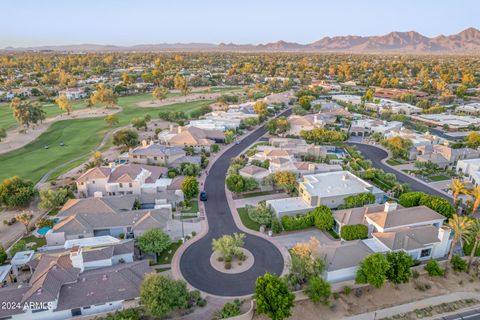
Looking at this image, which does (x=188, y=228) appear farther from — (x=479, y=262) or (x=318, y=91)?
(x=318, y=91)

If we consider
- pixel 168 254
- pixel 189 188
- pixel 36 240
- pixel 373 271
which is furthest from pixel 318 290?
pixel 36 240

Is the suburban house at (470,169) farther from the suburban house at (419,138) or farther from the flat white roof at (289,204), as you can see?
the flat white roof at (289,204)

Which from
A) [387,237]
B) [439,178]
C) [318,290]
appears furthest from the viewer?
[439,178]

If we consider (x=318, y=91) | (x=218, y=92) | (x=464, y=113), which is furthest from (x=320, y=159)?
(x=218, y=92)

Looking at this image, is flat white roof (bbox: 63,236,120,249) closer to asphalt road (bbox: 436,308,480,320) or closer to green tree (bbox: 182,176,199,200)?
green tree (bbox: 182,176,199,200)

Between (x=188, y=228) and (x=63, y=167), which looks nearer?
(x=188, y=228)

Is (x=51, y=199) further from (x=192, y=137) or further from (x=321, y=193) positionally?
(x=321, y=193)

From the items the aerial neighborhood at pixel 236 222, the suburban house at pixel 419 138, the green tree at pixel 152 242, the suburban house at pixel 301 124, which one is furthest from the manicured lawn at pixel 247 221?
the suburban house at pixel 419 138
